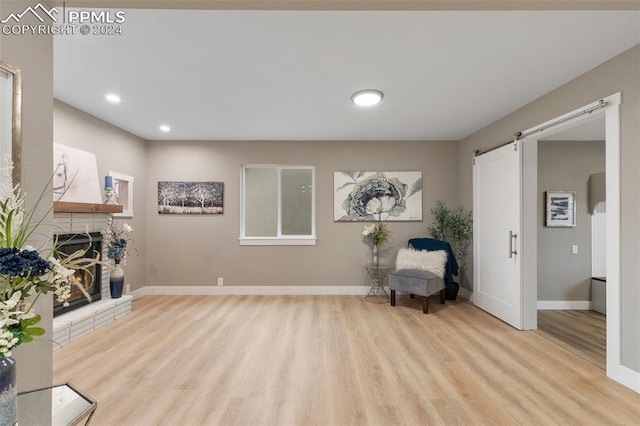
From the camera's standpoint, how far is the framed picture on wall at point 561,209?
425 centimetres

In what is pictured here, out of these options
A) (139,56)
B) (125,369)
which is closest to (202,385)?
(125,369)

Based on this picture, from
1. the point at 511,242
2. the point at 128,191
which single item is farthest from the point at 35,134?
the point at 511,242

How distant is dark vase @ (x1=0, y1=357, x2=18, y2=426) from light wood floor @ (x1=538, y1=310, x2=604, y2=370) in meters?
3.82

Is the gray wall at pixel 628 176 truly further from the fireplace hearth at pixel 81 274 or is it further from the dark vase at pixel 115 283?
the dark vase at pixel 115 283

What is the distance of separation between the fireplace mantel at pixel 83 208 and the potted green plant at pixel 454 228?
15.4 ft

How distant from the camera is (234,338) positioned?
317 cm

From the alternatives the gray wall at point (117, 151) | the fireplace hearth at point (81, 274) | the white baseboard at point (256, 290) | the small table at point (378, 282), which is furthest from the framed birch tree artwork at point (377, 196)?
the fireplace hearth at point (81, 274)

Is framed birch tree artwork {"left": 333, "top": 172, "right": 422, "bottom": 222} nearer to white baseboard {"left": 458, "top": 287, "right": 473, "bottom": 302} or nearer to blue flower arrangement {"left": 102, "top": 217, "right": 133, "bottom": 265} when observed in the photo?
white baseboard {"left": 458, "top": 287, "right": 473, "bottom": 302}

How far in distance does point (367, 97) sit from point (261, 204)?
9.13 feet

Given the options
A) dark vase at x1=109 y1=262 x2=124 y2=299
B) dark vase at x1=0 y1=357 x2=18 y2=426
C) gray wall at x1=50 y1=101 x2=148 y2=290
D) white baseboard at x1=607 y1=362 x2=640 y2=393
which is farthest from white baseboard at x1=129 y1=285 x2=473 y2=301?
dark vase at x1=0 y1=357 x2=18 y2=426

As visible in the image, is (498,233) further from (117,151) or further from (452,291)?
(117,151)

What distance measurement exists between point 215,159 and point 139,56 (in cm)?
268

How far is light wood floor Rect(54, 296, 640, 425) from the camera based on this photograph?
1952 mm

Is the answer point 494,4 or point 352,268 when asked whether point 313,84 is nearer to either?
point 494,4
